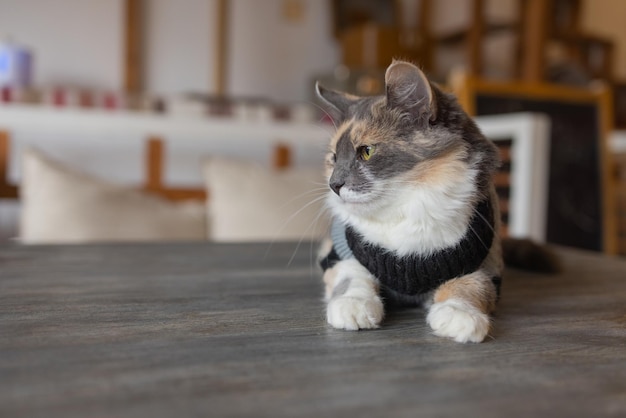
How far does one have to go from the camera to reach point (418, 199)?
0.64m

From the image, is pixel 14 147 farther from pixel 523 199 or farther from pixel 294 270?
pixel 523 199

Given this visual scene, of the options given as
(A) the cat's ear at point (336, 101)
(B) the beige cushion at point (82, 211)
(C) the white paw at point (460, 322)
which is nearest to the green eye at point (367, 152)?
(A) the cat's ear at point (336, 101)

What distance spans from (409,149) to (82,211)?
1.37 meters

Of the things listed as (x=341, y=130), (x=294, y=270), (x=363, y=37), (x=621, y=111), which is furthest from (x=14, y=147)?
(x=621, y=111)

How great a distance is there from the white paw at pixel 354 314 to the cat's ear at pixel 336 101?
0.91ft

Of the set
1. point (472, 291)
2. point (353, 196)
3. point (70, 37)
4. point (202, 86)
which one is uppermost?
point (70, 37)

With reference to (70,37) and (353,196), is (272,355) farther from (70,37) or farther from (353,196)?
(70,37)

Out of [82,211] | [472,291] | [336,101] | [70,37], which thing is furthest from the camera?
[70,37]

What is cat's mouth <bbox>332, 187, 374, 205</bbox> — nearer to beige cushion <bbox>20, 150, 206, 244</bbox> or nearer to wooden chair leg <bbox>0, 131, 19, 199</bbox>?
beige cushion <bbox>20, 150, 206, 244</bbox>

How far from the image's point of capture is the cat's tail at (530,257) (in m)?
1.02

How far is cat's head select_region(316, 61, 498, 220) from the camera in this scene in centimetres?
64

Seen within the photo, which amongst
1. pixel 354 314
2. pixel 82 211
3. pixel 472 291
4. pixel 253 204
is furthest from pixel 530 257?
pixel 82 211

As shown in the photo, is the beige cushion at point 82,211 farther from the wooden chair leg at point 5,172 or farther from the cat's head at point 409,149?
the cat's head at point 409,149

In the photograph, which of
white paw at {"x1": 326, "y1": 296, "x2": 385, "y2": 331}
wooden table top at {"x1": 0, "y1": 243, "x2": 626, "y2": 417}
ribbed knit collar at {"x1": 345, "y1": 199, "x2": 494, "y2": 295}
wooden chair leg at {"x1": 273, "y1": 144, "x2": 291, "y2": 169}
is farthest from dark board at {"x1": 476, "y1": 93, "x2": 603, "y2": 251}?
white paw at {"x1": 326, "y1": 296, "x2": 385, "y2": 331}
